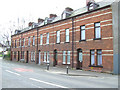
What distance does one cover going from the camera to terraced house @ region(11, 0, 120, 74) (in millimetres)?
16859

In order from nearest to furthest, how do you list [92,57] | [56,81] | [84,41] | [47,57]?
[56,81] → [92,57] → [84,41] → [47,57]

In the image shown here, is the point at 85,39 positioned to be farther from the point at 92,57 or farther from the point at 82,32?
the point at 92,57

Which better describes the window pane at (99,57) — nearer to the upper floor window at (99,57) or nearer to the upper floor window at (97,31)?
the upper floor window at (99,57)

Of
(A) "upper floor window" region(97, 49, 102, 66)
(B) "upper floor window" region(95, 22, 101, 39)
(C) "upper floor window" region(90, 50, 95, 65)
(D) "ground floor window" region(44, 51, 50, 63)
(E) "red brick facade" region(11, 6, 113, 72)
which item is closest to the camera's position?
(E) "red brick facade" region(11, 6, 113, 72)

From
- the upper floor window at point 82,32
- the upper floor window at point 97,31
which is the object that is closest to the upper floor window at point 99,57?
the upper floor window at point 97,31

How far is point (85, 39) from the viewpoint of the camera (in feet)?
65.3

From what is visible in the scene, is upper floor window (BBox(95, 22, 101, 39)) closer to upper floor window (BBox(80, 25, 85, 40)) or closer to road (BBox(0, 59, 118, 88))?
upper floor window (BBox(80, 25, 85, 40))

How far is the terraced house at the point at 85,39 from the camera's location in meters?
16.9

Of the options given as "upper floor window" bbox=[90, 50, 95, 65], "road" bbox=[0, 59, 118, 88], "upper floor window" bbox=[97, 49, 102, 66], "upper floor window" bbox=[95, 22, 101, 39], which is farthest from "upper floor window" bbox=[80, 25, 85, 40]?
"road" bbox=[0, 59, 118, 88]

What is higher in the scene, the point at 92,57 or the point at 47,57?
the point at 92,57

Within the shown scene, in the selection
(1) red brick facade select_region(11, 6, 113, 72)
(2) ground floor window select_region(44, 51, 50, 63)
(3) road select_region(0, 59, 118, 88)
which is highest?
(1) red brick facade select_region(11, 6, 113, 72)

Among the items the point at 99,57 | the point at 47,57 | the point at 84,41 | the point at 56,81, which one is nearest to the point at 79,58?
the point at 84,41

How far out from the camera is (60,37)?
24500 mm

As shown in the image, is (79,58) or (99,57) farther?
(79,58)
